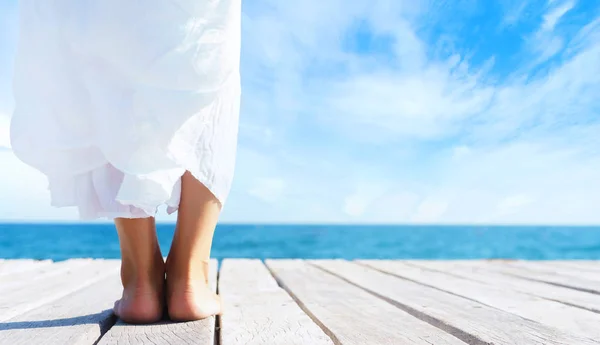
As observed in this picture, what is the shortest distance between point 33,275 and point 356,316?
1.41 m

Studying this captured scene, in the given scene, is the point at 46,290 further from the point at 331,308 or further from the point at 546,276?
the point at 546,276

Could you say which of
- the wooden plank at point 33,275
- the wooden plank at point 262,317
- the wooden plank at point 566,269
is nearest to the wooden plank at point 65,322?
the wooden plank at point 262,317

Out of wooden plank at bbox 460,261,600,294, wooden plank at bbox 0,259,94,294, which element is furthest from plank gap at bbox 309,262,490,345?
wooden plank at bbox 0,259,94,294

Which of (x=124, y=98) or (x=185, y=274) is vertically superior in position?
(x=124, y=98)

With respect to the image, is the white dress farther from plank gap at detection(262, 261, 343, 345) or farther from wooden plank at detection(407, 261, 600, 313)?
wooden plank at detection(407, 261, 600, 313)

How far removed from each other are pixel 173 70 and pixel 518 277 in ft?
5.56

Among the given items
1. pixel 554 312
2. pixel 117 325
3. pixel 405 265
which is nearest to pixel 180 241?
pixel 117 325

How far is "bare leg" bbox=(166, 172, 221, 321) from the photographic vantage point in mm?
1064

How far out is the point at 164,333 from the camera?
0.94 m

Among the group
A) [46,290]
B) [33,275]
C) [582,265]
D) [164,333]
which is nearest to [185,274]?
[164,333]

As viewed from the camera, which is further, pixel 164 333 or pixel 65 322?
pixel 65 322

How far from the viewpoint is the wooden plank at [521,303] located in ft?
3.55

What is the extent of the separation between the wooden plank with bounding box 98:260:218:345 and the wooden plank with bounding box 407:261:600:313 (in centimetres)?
98

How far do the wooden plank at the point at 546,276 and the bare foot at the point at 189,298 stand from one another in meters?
1.26
